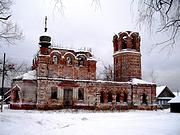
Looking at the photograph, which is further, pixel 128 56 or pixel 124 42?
pixel 124 42

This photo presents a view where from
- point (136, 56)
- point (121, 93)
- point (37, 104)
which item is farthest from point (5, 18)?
point (136, 56)

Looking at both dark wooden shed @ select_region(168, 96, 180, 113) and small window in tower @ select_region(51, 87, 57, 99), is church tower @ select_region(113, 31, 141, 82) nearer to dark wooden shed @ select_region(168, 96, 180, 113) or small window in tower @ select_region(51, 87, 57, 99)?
dark wooden shed @ select_region(168, 96, 180, 113)

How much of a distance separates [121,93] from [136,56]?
6571mm

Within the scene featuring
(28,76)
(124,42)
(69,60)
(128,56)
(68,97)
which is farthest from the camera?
(124,42)

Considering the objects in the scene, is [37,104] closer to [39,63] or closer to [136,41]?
[39,63]

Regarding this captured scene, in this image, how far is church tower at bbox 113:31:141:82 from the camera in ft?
131

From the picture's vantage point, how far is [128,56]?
131 ft

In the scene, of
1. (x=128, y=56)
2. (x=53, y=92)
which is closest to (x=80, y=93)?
(x=53, y=92)

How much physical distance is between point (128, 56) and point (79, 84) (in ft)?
30.8

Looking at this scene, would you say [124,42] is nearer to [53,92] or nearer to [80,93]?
[80,93]

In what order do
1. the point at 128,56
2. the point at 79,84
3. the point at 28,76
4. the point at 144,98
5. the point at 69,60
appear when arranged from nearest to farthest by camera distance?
1. the point at 28,76
2. the point at 79,84
3. the point at 69,60
4. the point at 144,98
5. the point at 128,56

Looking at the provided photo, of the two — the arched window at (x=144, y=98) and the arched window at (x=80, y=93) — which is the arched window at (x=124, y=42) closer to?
the arched window at (x=144, y=98)

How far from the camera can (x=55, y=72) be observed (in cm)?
3469

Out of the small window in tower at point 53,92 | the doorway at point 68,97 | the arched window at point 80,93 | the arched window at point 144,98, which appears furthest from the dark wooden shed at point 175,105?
the small window in tower at point 53,92
